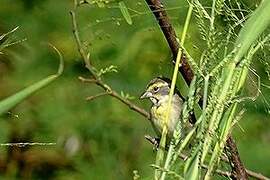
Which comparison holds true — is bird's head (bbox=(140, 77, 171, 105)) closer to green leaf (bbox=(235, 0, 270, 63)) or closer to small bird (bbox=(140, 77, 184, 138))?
small bird (bbox=(140, 77, 184, 138))

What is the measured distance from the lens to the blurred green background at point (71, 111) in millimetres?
3143

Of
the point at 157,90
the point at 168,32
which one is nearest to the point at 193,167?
the point at 168,32

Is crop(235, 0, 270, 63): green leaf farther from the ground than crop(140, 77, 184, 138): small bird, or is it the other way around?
crop(235, 0, 270, 63): green leaf

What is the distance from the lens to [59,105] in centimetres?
333

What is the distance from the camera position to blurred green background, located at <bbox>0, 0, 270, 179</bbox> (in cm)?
314

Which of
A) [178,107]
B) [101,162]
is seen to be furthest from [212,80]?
[101,162]

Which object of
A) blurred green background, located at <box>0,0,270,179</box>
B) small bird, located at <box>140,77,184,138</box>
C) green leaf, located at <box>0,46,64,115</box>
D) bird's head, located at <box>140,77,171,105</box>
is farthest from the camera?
blurred green background, located at <box>0,0,270,179</box>

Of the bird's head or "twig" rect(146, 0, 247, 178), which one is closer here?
"twig" rect(146, 0, 247, 178)

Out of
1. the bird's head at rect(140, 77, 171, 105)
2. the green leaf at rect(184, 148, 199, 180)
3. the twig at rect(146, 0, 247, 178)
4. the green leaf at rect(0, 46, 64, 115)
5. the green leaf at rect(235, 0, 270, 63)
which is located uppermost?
the green leaf at rect(235, 0, 270, 63)

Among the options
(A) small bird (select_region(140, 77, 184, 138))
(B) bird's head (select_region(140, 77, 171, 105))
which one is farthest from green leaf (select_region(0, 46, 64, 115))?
(B) bird's head (select_region(140, 77, 171, 105))

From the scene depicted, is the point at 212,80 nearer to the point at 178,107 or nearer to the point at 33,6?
the point at 178,107

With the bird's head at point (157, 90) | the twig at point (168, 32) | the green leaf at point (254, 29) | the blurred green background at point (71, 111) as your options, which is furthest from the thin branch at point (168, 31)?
the blurred green background at point (71, 111)

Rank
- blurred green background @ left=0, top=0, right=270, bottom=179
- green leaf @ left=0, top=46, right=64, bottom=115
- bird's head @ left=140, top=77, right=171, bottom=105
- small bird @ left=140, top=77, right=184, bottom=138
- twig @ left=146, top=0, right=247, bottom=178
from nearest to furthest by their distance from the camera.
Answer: green leaf @ left=0, top=46, right=64, bottom=115 → twig @ left=146, top=0, right=247, bottom=178 → small bird @ left=140, top=77, right=184, bottom=138 → bird's head @ left=140, top=77, right=171, bottom=105 → blurred green background @ left=0, top=0, right=270, bottom=179

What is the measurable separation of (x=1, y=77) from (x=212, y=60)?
2317 mm
